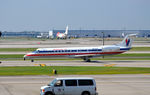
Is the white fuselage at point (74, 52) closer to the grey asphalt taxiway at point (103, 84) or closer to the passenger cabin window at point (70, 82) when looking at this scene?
the grey asphalt taxiway at point (103, 84)

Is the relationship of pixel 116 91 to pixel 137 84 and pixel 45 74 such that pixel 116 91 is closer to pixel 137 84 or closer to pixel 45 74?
pixel 137 84

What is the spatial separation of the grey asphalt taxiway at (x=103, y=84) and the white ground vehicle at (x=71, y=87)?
293cm

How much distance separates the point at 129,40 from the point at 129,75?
27575 millimetres

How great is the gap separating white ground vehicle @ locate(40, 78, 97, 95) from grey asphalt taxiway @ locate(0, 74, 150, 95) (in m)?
2.93

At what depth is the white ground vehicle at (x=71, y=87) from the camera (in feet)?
92.0

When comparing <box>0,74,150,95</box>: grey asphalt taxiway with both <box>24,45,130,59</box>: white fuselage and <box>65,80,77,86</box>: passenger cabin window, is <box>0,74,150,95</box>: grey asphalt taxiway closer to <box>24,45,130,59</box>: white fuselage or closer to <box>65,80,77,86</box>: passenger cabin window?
<box>65,80,77,86</box>: passenger cabin window

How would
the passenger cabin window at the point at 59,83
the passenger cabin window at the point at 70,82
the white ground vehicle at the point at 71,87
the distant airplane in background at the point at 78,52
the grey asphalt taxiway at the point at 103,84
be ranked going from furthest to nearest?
1. the distant airplane in background at the point at 78,52
2. the grey asphalt taxiway at the point at 103,84
3. the passenger cabin window at the point at 70,82
4. the passenger cabin window at the point at 59,83
5. the white ground vehicle at the point at 71,87

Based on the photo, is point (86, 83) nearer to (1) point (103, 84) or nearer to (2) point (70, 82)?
(2) point (70, 82)

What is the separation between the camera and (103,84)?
3612 centimetres

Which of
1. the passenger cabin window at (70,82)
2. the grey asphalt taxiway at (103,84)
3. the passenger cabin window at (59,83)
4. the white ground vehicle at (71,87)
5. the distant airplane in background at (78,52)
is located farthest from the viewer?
the distant airplane in background at (78,52)

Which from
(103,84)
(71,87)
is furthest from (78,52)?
(71,87)

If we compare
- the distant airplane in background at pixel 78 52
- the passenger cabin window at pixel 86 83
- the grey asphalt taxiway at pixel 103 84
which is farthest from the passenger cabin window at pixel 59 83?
the distant airplane in background at pixel 78 52

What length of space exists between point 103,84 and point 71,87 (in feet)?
27.8

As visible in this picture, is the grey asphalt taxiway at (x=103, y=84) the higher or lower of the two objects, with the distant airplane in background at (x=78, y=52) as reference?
lower
